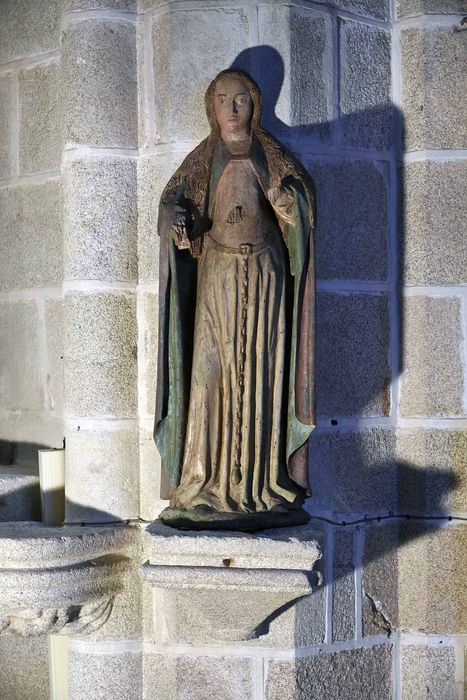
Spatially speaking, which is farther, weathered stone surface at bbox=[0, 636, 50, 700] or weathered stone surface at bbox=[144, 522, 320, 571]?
weathered stone surface at bbox=[0, 636, 50, 700]

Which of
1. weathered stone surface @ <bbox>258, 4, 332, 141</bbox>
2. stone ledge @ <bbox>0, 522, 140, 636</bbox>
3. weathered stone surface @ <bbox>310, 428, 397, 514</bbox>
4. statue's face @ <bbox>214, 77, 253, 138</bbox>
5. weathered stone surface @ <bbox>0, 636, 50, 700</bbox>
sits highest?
weathered stone surface @ <bbox>258, 4, 332, 141</bbox>

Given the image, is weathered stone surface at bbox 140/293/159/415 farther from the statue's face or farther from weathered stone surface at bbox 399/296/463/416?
weathered stone surface at bbox 399/296/463/416

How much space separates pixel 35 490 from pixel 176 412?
57cm

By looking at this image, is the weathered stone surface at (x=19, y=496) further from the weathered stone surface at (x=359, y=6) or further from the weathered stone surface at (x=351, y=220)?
the weathered stone surface at (x=359, y=6)

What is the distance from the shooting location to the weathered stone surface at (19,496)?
2.88 meters

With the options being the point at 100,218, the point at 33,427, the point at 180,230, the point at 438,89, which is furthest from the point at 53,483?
the point at 438,89

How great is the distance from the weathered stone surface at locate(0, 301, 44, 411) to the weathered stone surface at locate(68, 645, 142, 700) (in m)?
0.72

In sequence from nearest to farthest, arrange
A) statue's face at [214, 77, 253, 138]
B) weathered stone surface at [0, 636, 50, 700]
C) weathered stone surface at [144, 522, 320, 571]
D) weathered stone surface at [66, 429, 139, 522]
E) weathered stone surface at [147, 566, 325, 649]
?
weathered stone surface at [144, 522, 320, 571] < statue's face at [214, 77, 253, 138] < weathered stone surface at [147, 566, 325, 649] < weathered stone surface at [66, 429, 139, 522] < weathered stone surface at [0, 636, 50, 700]

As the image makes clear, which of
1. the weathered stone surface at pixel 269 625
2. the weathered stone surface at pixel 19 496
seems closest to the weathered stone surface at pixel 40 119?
the weathered stone surface at pixel 19 496

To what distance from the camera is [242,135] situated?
2580 millimetres

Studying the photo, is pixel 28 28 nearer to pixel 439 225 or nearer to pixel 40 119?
pixel 40 119

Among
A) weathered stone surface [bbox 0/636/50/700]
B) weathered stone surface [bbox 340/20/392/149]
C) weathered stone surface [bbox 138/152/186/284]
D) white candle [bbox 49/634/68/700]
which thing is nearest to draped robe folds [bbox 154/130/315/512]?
weathered stone surface [bbox 138/152/186/284]

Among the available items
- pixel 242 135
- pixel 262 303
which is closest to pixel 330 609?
pixel 262 303

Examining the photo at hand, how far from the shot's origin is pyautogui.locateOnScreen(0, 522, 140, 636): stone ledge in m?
2.61
